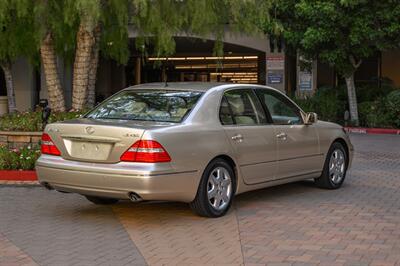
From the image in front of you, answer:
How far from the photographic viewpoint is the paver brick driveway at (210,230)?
18.8ft

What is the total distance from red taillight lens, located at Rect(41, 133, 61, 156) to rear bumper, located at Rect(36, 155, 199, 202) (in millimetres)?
95

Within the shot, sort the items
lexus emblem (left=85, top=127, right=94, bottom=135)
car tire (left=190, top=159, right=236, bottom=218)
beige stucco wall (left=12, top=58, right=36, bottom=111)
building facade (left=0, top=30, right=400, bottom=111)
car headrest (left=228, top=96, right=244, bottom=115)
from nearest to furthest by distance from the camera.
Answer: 1. lexus emblem (left=85, top=127, right=94, bottom=135)
2. car tire (left=190, top=159, right=236, bottom=218)
3. car headrest (left=228, top=96, right=244, bottom=115)
4. building facade (left=0, top=30, right=400, bottom=111)
5. beige stucco wall (left=12, top=58, right=36, bottom=111)

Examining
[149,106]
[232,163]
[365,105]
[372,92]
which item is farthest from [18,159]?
[372,92]

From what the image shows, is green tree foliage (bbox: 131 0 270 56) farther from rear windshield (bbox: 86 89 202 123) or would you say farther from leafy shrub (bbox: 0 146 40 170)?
leafy shrub (bbox: 0 146 40 170)

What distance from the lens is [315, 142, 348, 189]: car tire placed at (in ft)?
29.8

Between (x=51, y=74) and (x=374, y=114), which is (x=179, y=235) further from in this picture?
(x=374, y=114)

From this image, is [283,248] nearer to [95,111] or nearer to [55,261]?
[55,261]

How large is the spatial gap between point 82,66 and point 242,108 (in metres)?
4.35

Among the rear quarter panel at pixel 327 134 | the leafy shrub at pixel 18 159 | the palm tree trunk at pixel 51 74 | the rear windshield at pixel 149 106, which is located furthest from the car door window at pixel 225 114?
the palm tree trunk at pixel 51 74

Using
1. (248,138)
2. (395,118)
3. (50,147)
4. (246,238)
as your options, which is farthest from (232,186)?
(395,118)

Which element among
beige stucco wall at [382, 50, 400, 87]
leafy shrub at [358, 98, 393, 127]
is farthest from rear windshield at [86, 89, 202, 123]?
beige stucco wall at [382, 50, 400, 87]

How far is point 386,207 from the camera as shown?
796cm

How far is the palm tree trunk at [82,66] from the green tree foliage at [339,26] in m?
7.31

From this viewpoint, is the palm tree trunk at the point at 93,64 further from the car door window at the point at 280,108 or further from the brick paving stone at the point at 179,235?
the brick paving stone at the point at 179,235
